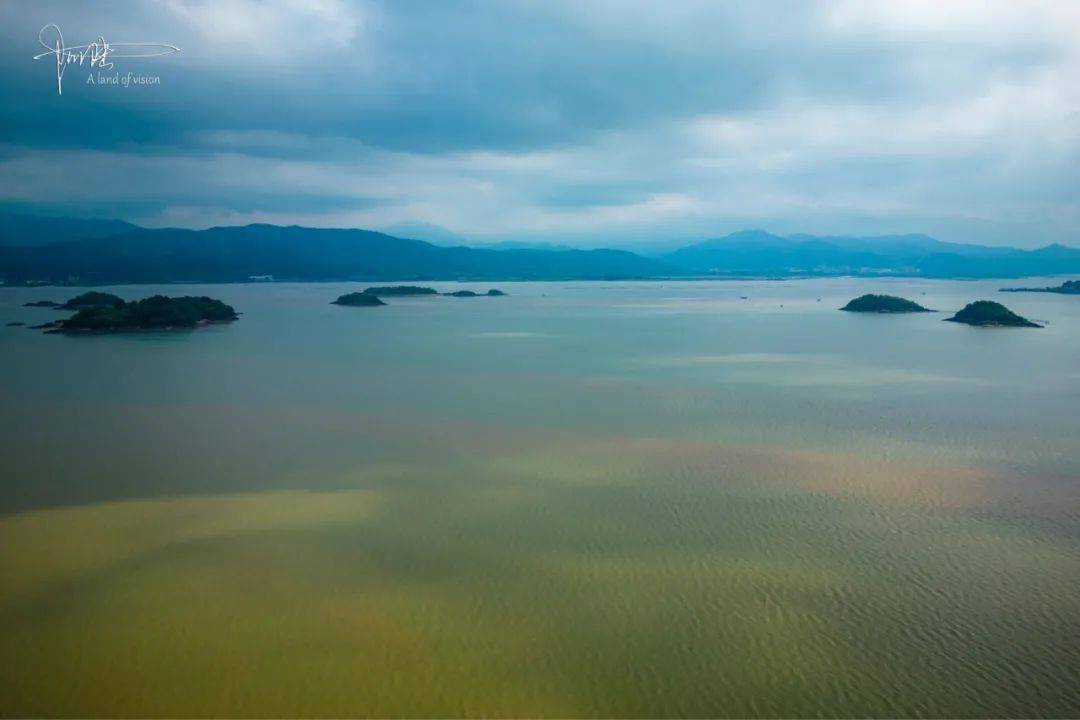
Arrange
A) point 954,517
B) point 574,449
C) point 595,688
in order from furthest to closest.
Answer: point 574,449 < point 954,517 < point 595,688

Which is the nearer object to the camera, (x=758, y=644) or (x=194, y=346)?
(x=758, y=644)

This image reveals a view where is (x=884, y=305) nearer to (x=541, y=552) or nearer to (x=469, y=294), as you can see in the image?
(x=469, y=294)

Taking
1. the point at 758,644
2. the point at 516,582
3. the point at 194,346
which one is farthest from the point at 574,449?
the point at 194,346

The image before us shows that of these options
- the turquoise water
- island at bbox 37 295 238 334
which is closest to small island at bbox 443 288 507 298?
island at bbox 37 295 238 334

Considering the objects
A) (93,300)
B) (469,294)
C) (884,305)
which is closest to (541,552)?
(93,300)

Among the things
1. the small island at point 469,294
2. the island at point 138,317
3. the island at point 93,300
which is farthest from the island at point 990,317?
the island at point 93,300

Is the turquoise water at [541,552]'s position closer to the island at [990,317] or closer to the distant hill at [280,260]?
the island at [990,317]

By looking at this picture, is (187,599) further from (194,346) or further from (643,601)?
(194,346)
